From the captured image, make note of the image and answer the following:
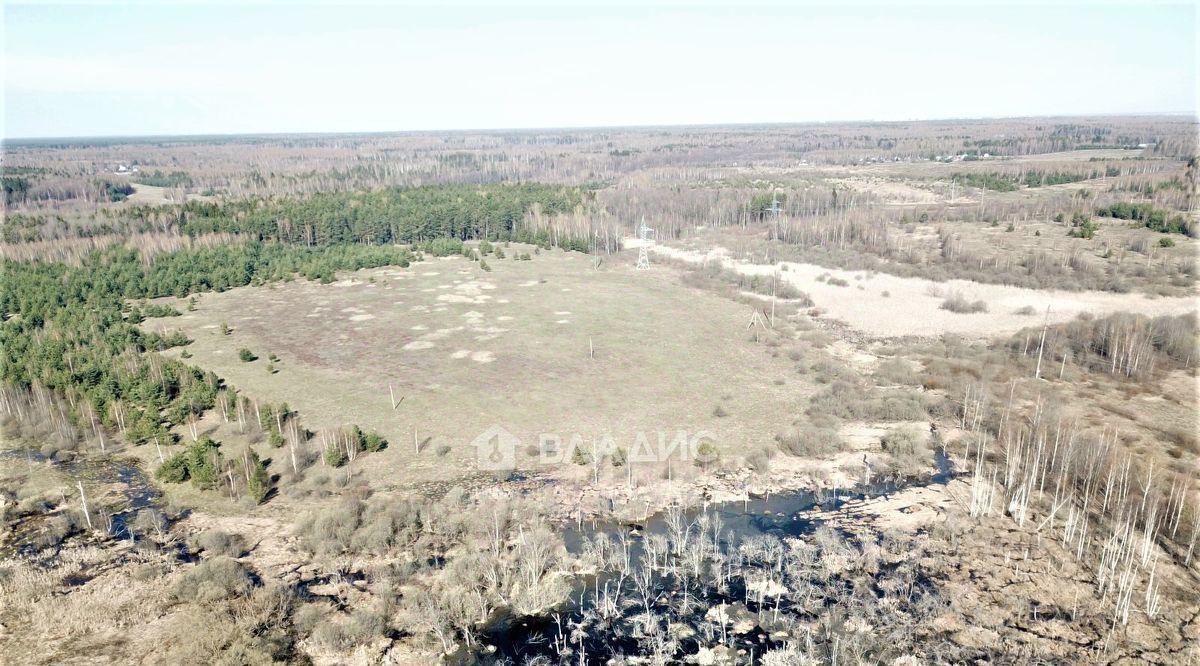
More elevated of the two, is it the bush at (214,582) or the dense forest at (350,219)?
the dense forest at (350,219)

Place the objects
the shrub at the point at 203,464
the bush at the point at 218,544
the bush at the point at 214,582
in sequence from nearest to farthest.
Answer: the bush at the point at 214,582, the bush at the point at 218,544, the shrub at the point at 203,464

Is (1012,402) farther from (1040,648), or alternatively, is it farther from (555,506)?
(555,506)

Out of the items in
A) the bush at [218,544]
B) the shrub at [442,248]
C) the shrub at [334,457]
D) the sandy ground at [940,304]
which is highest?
the shrub at [442,248]

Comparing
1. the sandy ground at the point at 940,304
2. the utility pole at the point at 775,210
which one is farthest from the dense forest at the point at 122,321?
the utility pole at the point at 775,210

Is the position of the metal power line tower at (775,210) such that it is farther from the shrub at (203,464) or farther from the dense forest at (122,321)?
the shrub at (203,464)

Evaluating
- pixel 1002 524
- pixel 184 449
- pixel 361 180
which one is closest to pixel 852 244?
pixel 1002 524
